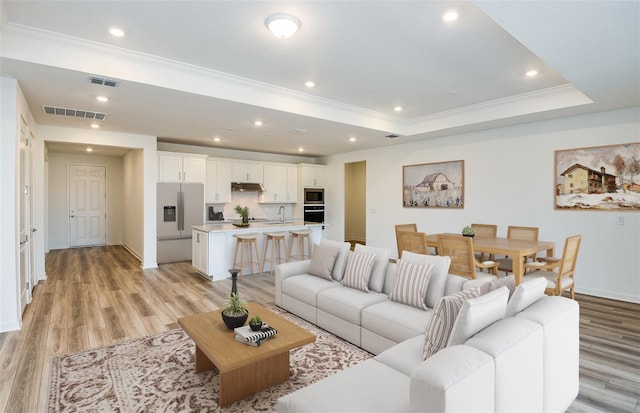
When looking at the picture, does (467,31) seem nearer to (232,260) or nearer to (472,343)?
(472,343)

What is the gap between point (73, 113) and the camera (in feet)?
16.5

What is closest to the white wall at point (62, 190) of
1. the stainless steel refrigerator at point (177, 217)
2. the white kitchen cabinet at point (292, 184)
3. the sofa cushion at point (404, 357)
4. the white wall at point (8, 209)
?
the stainless steel refrigerator at point (177, 217)

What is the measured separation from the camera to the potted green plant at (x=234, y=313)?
2596 mm

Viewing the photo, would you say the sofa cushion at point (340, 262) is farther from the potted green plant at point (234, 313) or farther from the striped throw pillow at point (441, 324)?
the striped throw pillow at point (441, 324)

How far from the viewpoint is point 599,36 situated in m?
2.59

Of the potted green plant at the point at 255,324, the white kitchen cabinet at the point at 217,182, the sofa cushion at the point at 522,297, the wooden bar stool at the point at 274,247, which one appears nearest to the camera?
the sofa cushion at the point at 522,297

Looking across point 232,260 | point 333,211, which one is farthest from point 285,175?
point 232,260

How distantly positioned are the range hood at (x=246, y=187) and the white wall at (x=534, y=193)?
3.31m

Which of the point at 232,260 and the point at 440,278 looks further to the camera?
the point at 232,260

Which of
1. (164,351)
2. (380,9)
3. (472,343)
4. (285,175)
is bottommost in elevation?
(164,351)

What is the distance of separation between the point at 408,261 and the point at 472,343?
1.62 meters

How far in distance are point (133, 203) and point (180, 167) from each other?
5.64 feet

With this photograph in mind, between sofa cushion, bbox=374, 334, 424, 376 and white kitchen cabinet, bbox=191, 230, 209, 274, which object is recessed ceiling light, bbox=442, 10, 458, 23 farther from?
white kitchen cabinet, bbox=191, 230, 209, 274

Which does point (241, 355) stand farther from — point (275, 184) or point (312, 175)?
point (312, 175)
